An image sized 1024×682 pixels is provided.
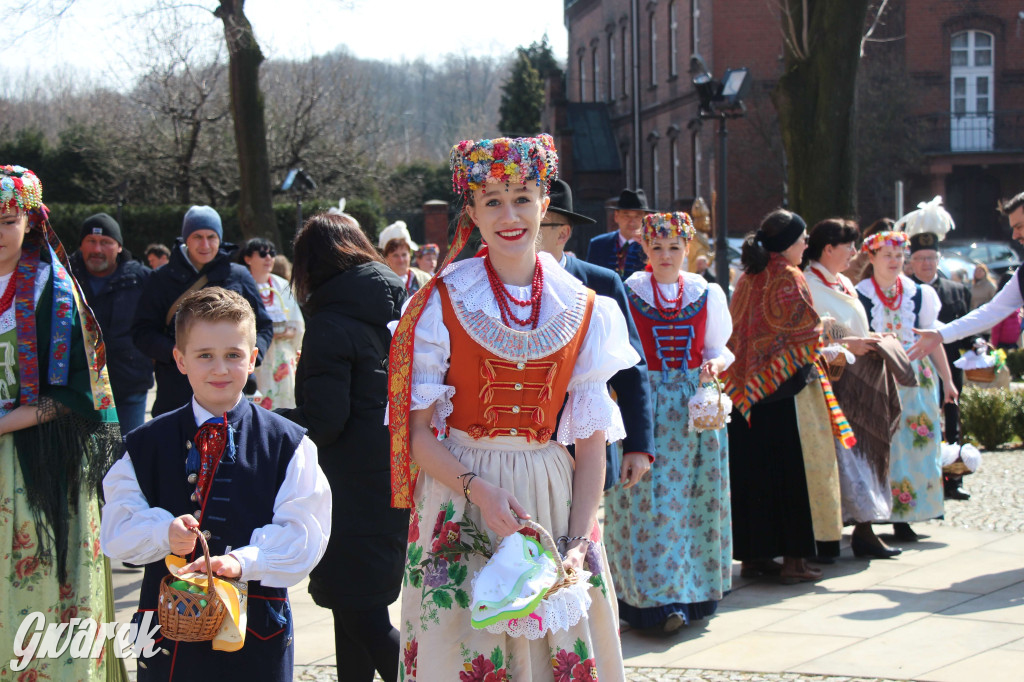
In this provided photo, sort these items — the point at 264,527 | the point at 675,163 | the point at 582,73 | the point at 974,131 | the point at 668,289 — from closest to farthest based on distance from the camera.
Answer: the point at 264,527
the point at 668,289
the point at 974,131
the point at 675,163
the point at 582,73

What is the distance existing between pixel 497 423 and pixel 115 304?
4709 mm

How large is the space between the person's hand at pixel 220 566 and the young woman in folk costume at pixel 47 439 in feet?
4.45

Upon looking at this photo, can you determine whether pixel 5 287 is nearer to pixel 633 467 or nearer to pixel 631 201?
pixel 633 467

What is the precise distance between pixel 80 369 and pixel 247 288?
2008mm

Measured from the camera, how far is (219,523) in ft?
9.13

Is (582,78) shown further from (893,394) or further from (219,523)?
(219,523)

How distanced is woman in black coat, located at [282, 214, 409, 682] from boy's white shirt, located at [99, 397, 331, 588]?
0.86 meters

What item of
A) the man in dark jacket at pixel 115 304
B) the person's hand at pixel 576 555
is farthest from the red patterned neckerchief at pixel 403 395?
the man in dark jacket at pixel 115 304

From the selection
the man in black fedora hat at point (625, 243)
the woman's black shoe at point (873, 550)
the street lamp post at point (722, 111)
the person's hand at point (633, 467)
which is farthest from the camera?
the street lamp post at point (722, 111)

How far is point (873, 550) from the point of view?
20.8 feet

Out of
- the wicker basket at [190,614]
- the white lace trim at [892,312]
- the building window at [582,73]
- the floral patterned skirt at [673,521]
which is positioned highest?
the building window at [582,73]

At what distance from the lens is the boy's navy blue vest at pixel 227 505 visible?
2.78 metres

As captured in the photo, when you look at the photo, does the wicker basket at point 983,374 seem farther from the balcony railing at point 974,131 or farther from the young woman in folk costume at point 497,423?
the balcony railing at point 974,131

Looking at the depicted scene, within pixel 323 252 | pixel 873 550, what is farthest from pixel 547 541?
pixel 873 550
